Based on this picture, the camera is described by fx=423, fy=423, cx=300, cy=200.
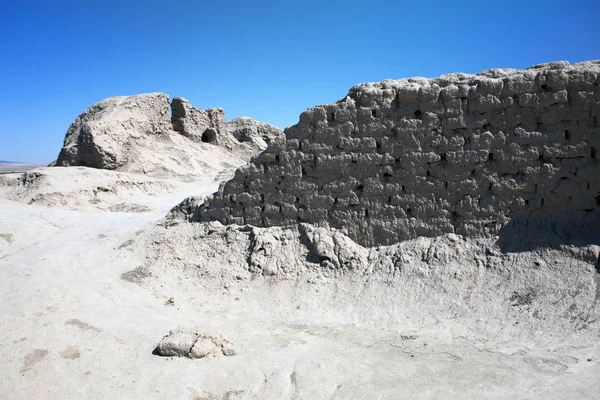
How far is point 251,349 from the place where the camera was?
167 inches

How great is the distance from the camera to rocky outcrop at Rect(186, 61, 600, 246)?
469 centimetres

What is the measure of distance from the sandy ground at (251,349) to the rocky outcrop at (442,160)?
1.17 metres

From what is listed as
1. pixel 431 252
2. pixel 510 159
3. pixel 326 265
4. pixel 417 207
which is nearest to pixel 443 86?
pixel 510 159

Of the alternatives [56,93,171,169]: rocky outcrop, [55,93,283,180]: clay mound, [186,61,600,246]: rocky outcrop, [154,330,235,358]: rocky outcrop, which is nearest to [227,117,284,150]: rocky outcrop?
[55,93,283,180]: clay mound

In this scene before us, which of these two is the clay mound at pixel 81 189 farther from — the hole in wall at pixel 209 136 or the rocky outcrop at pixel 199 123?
the hole in wall at pixel 209 136

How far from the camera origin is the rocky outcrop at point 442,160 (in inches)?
185

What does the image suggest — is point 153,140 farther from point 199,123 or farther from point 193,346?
point 193,346

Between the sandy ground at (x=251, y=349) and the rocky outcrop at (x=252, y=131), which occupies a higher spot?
the rocky outcrop at (x=252, y=131)

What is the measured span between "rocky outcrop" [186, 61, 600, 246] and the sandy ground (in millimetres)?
1175

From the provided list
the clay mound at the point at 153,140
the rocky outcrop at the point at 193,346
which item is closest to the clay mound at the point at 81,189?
the clay mound at the point at 153,140

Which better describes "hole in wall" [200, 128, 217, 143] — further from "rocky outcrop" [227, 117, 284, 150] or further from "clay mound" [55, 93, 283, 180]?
"rocky outcrop" [227, 117, 284, 150]

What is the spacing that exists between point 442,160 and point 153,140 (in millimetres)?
15440

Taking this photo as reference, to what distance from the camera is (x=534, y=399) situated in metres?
3.13

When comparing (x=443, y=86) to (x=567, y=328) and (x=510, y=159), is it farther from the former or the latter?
(x=567, y=328)
